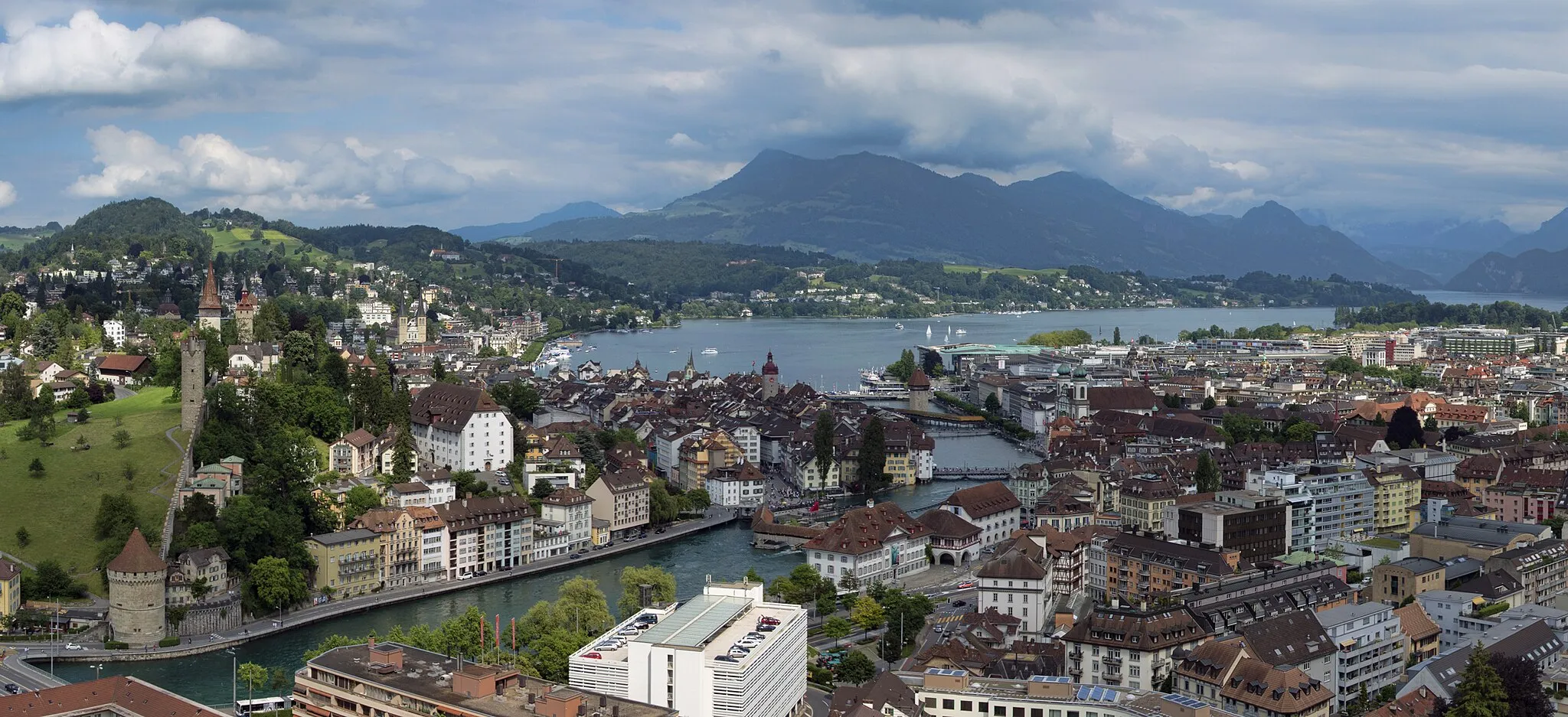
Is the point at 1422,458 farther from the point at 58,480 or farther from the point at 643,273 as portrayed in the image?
the point at 643,273

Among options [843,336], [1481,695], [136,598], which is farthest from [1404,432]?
[843,336]

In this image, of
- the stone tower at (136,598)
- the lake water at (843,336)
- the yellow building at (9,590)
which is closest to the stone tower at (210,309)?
the yellow building at (9,590)

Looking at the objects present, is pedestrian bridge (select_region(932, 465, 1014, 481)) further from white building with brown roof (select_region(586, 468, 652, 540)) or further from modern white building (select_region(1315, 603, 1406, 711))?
modern white building (select_region(1315, 603, 1406, 711))

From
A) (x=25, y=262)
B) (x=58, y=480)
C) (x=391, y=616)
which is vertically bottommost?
(x=391, y=616)

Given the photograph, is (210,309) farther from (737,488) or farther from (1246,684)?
(1246,684)

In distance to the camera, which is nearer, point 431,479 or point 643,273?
point 431,479

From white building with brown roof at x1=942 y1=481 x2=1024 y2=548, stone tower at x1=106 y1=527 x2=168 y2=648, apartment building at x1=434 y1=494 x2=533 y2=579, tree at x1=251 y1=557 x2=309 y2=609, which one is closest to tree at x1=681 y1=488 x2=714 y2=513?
apartment building at x1=434 y1=494 x2=533 y2=579

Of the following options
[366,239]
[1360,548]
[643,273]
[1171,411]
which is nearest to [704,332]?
[366,239]
